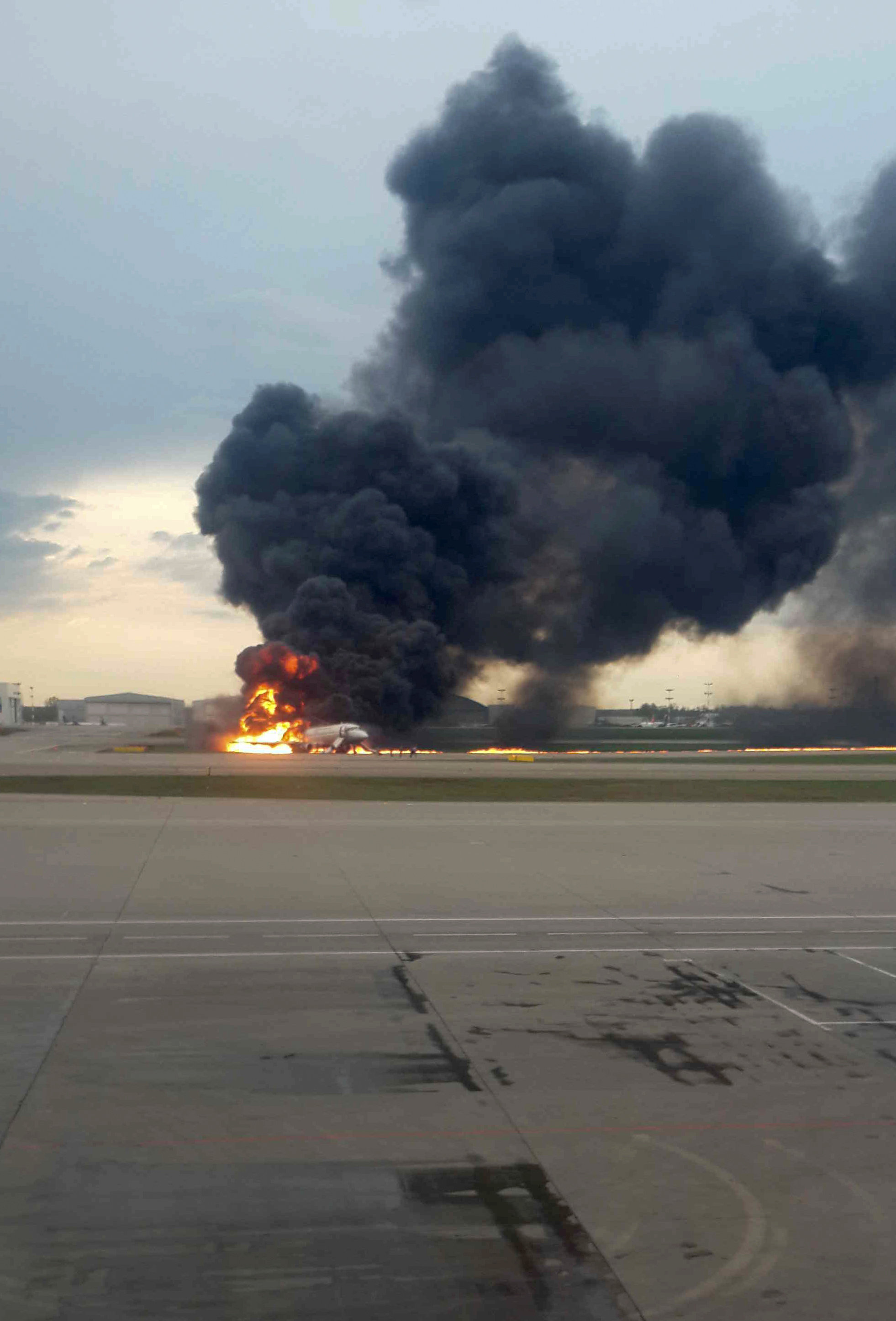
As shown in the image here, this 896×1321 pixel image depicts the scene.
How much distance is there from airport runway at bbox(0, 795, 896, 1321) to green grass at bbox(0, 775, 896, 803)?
19.2m

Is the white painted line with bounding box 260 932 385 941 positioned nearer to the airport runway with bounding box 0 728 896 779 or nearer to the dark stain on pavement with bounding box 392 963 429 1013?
the dark stain on pavement with bounding box 392 963 429 1013

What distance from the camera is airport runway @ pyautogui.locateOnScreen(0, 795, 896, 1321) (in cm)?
534

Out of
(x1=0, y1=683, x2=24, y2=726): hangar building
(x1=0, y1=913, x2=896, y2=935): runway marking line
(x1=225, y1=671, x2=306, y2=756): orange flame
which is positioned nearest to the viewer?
(x1=0, y1=913, x2=896, y2=935): runway marking line

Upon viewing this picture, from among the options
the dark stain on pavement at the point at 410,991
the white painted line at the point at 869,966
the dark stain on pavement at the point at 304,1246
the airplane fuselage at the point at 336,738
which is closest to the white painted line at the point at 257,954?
the dark stain on pavement at the point at 410,991

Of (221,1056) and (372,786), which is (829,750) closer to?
(372,786)

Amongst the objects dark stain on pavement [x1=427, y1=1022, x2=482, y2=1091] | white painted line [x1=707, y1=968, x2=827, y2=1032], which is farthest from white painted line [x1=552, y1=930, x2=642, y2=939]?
dark stain on pavement [x1=427, y1=1022, x2=482, y2=1091]

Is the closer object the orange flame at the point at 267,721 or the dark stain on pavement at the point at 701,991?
the dark stain on pavement at the point at 701,991

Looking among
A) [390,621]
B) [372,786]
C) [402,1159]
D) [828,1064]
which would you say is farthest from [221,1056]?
[390,621]

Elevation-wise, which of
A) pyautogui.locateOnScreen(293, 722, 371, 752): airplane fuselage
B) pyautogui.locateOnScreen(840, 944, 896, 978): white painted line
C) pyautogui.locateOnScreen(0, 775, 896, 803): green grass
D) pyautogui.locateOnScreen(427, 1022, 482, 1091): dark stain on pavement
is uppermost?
pyautogui.locateOnScreen(293, 722, 371, 752): airplane fuselage

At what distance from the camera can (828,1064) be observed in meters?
8.62

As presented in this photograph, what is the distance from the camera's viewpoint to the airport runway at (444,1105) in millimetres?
5340

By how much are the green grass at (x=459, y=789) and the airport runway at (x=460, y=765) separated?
1826 mm

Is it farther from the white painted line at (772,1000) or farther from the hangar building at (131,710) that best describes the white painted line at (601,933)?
Result: the hangar building at (131,710)

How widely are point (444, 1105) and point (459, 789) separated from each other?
31808 mm
